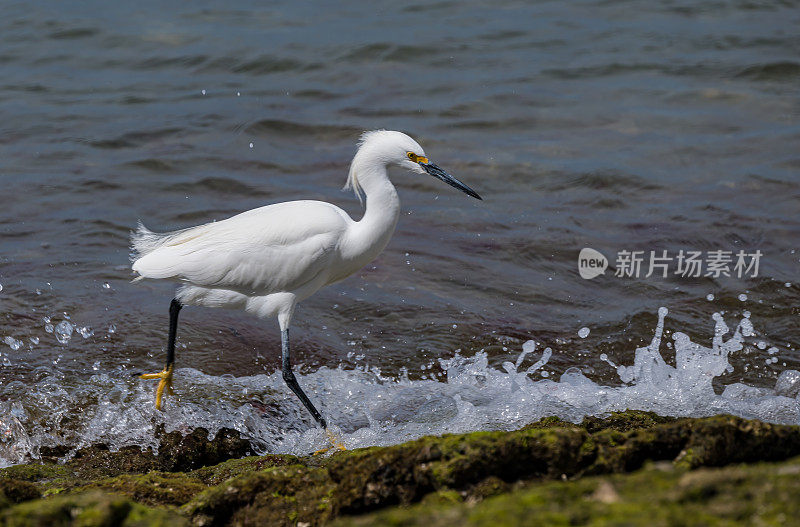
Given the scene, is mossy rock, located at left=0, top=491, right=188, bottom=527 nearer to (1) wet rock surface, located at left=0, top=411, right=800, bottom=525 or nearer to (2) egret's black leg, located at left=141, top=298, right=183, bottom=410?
(1) wet rock surface, located at left=0, top=411, right=800, bottom=525

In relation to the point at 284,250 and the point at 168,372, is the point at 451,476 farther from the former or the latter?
the point at 168,372

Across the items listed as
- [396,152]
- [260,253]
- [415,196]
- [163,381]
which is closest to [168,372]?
[163,381]

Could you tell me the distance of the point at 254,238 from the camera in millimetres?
4516

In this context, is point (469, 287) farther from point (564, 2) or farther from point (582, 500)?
point (564, 2)

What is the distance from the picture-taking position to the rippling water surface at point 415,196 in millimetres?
4719

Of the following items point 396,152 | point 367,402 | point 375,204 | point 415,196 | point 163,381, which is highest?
point 396,152

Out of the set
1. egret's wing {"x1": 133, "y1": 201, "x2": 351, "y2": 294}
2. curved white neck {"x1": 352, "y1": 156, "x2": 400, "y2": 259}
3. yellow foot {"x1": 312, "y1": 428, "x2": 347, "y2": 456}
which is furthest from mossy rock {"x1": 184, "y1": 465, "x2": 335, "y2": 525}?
curved white neck {"x1": 352, "y1": 156, "x2": 400, "y2": 259}

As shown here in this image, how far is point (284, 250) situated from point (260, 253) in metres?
0.13

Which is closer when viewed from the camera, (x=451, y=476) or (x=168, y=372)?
(x=451, y=476)

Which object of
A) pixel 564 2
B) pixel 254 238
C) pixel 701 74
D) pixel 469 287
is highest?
pixel 564 2

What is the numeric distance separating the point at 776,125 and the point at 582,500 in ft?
27.4

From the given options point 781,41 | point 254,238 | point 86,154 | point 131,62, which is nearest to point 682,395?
point 254,238

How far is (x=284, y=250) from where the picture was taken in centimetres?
449

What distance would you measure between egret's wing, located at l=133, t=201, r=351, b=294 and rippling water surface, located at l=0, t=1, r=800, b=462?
654mm
